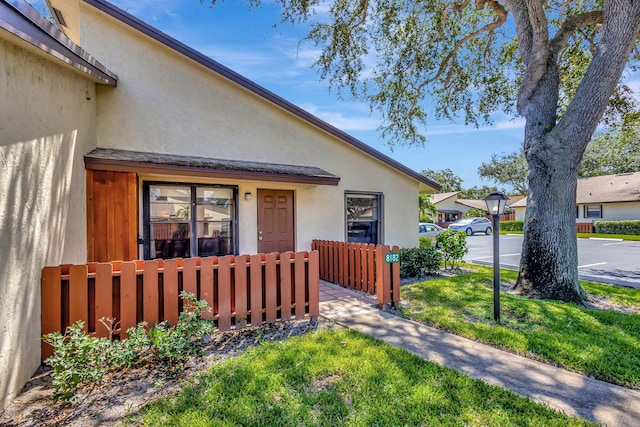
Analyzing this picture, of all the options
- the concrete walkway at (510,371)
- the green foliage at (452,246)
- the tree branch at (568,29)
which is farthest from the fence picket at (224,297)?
the tree branch at (568,29)

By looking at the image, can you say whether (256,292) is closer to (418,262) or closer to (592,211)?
(418,262)

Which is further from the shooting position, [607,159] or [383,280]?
[607,159]

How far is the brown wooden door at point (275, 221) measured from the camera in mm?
8367

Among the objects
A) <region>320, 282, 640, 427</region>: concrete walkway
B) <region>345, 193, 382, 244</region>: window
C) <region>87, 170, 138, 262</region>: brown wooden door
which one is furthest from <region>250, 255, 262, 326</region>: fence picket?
<region>345, 193, 382, 244</region>: window

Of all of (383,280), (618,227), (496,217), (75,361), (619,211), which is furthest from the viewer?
(619,211)

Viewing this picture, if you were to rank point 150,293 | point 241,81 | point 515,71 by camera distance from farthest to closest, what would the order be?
point 515,71, point 241,81, point 150,293

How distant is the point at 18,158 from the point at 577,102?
9.35m

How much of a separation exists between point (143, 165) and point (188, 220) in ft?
6.18

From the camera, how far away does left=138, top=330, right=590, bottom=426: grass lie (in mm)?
2582

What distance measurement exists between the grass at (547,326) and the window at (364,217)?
9.83 ft

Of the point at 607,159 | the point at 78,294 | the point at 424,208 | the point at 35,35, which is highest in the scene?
the point at 607,159

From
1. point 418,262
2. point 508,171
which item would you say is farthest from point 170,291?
point 508,171

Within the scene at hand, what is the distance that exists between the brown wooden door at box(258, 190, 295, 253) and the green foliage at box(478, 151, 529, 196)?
4930 centimetres

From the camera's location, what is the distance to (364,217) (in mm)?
10242
